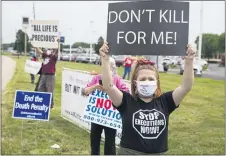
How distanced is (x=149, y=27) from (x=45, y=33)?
6.05 meters

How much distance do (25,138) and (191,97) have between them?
9.72m

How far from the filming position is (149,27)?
4.41 meters

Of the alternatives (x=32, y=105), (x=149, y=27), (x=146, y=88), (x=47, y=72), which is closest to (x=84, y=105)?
(x=32, y=105)

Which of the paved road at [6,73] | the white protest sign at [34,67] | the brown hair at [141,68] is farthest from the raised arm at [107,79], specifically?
the paved road at [6,73]

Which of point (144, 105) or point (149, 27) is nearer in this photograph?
point (144, 105)

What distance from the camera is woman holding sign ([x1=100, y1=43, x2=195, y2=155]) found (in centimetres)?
358

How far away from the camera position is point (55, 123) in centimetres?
950

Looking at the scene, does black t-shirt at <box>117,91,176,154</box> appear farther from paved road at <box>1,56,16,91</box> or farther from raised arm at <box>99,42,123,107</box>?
paved road at <box>1,56,16,91</box>

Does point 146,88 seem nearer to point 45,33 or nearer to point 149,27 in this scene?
point 149,27

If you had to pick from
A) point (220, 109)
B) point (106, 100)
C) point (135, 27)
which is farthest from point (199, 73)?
point (135, 27)

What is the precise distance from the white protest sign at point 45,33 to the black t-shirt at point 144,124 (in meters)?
6.58

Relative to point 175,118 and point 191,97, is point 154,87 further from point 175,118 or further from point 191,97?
point 191,97

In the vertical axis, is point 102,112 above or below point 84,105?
above

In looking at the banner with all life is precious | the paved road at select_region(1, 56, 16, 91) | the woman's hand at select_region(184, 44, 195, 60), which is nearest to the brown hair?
the woman's hand at select_region(184, 44, 195, 60)
